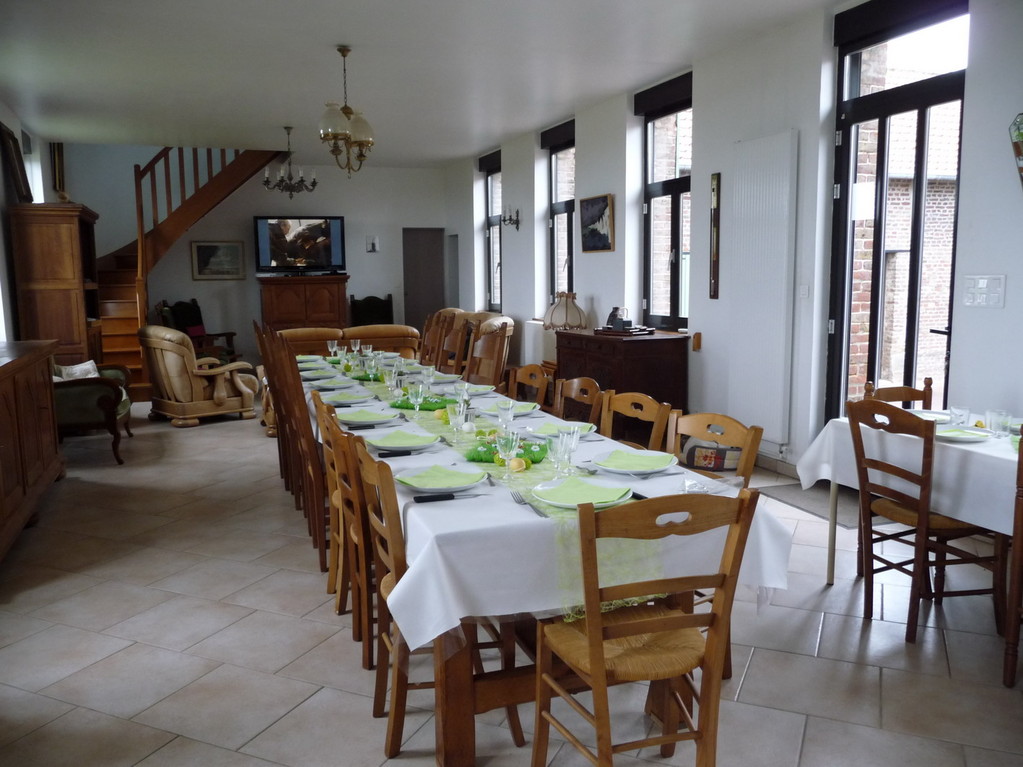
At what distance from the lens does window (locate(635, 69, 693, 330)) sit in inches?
264

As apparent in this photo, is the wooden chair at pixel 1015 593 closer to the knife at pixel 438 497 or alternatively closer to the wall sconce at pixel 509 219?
the knife at pixel 438 497

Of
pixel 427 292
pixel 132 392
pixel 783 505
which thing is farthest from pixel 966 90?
pixel 427 292

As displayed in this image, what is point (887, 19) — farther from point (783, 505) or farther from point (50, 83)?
point (50, 83)

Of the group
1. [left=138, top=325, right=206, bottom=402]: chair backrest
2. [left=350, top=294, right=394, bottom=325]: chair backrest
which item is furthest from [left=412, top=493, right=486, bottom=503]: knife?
[left=350, top=294, right=394, bottom=325]: chair backrest

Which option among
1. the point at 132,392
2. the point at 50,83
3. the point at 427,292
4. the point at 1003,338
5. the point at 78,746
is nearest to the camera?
the point at 78,746

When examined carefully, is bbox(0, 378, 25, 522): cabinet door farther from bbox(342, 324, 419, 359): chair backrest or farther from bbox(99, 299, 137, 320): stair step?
bbox(99, 299, 137, 320): stair step

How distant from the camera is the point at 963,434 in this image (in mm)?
3043

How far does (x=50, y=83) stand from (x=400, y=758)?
6710mm

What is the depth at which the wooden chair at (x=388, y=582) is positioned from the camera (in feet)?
6.83

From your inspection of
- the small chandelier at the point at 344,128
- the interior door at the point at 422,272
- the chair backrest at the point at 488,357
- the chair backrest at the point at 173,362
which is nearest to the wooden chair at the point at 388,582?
the chair backrest at the point at 488,357

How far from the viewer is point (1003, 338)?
393 centimetres

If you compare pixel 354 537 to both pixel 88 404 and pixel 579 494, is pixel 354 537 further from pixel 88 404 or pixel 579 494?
pixel 88 404

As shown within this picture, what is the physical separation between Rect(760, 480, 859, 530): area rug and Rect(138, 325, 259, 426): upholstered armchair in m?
5.30

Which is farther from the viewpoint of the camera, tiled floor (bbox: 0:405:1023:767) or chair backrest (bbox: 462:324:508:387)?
chair backrest (bbox: 462:324:508:387)
